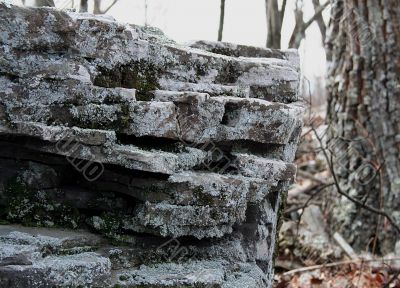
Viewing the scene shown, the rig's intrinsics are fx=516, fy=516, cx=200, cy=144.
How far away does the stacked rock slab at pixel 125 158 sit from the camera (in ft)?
8.60

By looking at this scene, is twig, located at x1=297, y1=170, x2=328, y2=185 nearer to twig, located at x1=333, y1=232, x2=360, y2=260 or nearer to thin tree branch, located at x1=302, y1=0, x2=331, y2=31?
twig, located at x1=333, y1=232, x2=360, y2=260

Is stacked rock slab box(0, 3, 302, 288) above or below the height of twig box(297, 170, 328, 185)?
above

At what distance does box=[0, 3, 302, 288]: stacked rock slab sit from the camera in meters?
2.62

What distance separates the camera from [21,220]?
2.74m

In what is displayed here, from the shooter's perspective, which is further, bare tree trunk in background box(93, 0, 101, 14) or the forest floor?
bare tree trunk in background box(93, 0, 101, 14)

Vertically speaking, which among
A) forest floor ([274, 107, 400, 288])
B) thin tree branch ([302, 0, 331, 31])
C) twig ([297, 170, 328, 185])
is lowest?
forest floor ([274, 107, 400, 288])

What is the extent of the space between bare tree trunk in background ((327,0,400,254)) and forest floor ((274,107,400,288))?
0.25 m

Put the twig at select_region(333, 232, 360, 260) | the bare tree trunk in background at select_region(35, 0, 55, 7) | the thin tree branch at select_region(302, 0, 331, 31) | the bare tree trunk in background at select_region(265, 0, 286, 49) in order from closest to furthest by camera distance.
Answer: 1. the bare tree trunk in background at select_region(35, 0, 55, 7)
2. the twig at select_region(333, 232, 360, 260)
3. the bare tree trunk in background at select_region(265, 0, 286, 49)
4. the thin tree branch at select_region(302, 0, 331, 31)

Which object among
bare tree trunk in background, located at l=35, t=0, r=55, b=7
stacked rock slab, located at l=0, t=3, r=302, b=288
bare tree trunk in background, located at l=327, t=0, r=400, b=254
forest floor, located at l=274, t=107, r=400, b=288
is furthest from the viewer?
bare tree trunk in background, located at l=327, t=0, r=400, b=254

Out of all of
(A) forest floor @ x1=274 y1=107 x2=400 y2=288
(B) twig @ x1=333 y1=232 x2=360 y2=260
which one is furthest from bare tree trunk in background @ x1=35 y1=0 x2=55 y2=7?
(B) twig @ x1=333 y1=232 x2=360 y2=260

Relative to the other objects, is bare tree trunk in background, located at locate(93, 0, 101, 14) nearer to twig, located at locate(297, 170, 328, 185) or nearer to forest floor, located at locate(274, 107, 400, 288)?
forest floor, located at locate(274, 107, 400, 288)

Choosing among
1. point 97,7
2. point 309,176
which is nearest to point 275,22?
point 97,7

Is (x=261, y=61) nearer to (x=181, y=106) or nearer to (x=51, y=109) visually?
(x=181, y=106)

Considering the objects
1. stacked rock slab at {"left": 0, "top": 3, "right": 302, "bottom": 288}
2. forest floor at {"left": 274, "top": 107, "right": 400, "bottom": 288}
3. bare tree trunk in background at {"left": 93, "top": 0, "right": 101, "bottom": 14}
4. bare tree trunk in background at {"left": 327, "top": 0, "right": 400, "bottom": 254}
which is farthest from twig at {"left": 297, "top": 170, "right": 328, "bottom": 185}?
stacked rock slab at {"left": 0, "top": 3, "right": 302, "bottom": 288}
